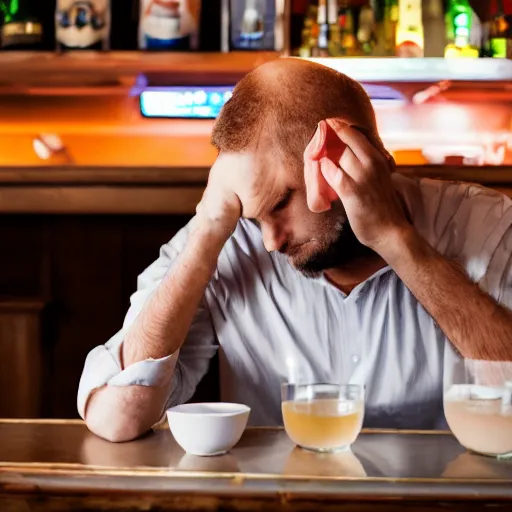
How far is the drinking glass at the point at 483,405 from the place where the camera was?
90 cm

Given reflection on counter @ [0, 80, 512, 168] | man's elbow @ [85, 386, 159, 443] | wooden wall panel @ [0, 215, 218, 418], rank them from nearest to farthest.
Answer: man's elbow @ [85, 386, 159, 443] < wooden wall panel @ [0, 215, 218, 418] < reflection on counter @ [0, 80, 512, 168]

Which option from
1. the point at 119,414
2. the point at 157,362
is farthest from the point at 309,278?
the point at 119,414

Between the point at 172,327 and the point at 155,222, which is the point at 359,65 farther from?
the point at 172,327

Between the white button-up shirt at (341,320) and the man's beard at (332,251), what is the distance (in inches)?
2.3

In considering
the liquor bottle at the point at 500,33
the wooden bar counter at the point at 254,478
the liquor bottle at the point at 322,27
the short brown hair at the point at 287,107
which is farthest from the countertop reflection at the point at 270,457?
the liquor bottle at the point at 500,33

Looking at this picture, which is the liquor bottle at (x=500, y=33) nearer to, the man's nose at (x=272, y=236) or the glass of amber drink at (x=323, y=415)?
the man's nose at (x=272, y=236)

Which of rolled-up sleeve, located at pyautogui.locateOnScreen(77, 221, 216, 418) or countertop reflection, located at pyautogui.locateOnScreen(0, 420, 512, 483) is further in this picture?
rolled-up sleeve, located at pyautogui.locateOnScreen(77, 221, 216, 418)

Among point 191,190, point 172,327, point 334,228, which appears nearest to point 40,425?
point 172,327

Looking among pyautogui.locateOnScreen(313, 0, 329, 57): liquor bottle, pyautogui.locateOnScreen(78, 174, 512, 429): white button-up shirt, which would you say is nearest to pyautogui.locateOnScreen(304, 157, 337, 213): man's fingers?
pyautogui.locateOnScreen(78, 174, 512, 429): white button-up shirt

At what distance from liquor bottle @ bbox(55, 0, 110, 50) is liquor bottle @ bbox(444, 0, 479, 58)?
1006 millimetres

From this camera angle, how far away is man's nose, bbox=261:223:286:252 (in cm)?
138

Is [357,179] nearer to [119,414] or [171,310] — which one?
[171,310]

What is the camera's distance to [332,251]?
1423 millimetres

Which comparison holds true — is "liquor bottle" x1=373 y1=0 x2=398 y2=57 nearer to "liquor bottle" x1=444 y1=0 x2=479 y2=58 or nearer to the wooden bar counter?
"liquor bottle" x1=444 y1=0 x2=479 y2=58
